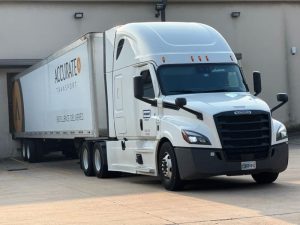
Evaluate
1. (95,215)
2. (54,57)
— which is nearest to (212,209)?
(95,215)

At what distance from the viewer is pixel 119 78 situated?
48.2ft

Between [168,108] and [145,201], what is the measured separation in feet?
7.28

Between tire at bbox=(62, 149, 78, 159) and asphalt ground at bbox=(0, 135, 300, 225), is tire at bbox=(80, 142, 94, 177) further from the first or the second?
tire at bbox=(62, 149, 78, 159)

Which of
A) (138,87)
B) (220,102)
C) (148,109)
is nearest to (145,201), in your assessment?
(220,102)

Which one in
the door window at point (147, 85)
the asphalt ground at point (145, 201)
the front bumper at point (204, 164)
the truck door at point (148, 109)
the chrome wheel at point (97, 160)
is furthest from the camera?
the chrome wheel at point (97, 160)

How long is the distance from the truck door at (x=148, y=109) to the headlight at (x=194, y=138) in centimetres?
109

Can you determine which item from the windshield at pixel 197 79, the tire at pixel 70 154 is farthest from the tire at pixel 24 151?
the windshield at pixel 197 79

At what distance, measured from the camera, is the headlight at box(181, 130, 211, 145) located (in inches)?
468

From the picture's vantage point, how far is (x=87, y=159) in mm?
16812

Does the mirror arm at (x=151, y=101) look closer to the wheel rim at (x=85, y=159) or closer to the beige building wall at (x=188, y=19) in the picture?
the wheel rim at (x=85, y=159)

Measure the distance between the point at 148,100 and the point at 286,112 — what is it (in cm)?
1771

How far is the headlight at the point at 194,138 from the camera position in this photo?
11891 millimetres

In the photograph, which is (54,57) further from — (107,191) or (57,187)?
(107,191)

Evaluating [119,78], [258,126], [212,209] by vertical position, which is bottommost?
[212,209]
